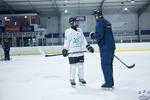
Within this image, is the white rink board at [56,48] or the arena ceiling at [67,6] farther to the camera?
the arena ceiling at [67,6]

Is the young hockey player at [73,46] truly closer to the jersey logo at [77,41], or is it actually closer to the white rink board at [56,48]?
the jersey logo at [77,41]

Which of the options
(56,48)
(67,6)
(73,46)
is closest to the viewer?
(73,46)

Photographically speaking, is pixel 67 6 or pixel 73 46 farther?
pixel 67 6

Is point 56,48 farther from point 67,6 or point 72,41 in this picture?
point 72,41

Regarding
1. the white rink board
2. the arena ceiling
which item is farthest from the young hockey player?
the arena ceiling

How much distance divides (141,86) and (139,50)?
9.35 meters

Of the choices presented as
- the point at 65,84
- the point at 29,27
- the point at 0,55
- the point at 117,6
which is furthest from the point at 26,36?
the point at 65,84

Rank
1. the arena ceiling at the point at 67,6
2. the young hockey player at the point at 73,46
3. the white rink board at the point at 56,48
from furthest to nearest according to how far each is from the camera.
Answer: the arena ceiling at the point at 67,6 < the white rink board at the point at 56,48 < the young hockey player at the point at 73,46

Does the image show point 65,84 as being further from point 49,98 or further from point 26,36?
point 26,36

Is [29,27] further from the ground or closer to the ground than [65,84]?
further from the ground

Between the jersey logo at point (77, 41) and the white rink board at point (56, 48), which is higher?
the jersey logo at point (77, 41)

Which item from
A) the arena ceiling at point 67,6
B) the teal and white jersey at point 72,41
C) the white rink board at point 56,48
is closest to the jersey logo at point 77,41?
the teal and white jersey at point 72,41

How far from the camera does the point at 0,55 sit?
9.80m

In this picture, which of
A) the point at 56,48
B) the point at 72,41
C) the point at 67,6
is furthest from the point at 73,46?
the point at 67,6
